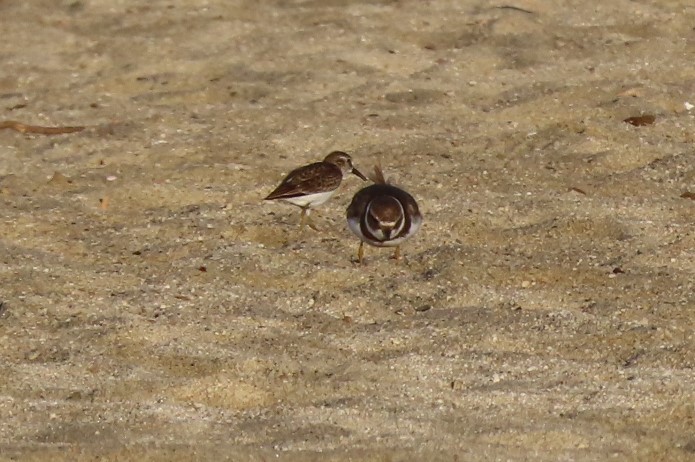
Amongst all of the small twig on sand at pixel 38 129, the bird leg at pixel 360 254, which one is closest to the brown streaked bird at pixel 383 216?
the bird leg at pixel 360 254

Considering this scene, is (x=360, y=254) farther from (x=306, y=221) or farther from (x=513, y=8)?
(x=513, y=8)

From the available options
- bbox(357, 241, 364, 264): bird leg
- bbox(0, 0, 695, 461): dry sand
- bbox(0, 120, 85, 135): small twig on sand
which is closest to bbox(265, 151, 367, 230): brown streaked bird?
bbox(0, 0, 695, 461): dry sand

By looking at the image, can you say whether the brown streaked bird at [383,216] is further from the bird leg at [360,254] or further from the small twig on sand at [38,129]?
the small twig on sand at [38,129]

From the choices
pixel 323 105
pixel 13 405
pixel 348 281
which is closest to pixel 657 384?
pixel 348 281

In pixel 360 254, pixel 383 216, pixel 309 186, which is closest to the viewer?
pixel 383 216

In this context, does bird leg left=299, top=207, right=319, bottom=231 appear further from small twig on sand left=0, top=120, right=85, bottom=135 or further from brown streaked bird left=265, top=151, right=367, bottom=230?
small twig on sand left=0, top=120, right=85, bottom=135

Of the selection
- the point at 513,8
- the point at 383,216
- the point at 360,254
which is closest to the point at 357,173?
the point at 360,254

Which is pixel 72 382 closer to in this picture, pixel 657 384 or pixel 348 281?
pixel 348 281
